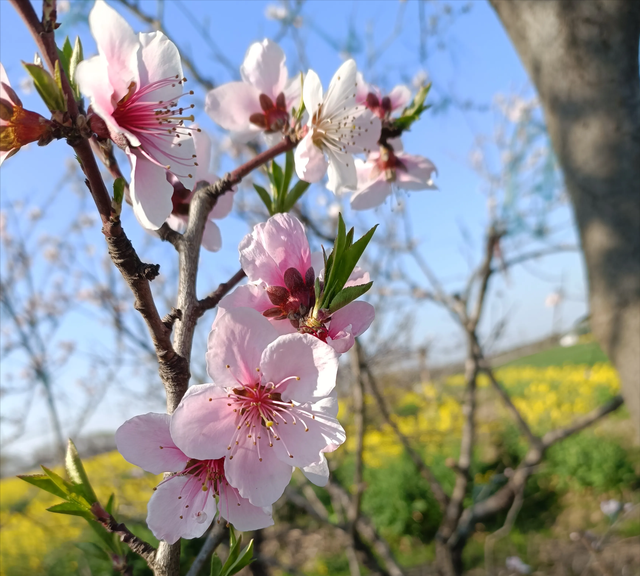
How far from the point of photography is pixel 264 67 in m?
0.83

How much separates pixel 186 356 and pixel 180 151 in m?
0.25

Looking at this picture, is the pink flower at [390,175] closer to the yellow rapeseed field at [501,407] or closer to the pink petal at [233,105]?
the pink petal at [233,105]

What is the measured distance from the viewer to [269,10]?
15.7 ft

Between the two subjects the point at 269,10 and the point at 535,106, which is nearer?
the point at 269,10

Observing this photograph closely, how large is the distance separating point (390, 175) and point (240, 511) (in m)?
0.61

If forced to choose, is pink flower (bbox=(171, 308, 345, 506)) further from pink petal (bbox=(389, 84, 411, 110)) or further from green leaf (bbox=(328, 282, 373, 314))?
pink petal (bbox=(389, 84, 411, 110))

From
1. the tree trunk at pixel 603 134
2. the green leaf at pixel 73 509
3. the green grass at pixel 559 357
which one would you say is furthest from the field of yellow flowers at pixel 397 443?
the green leaf at pixel 73 509

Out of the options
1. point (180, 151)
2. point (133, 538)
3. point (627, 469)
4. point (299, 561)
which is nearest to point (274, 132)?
point (180, 151)

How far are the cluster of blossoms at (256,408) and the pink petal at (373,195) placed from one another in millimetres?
323

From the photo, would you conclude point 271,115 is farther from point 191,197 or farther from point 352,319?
point 352,319

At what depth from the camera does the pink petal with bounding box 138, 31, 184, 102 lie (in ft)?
1.80

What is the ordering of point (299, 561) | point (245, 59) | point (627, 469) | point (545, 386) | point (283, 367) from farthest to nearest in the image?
point (545, 386)
point (627, 469)
point (299, 561)
point (245, 59)
point (283, 367)

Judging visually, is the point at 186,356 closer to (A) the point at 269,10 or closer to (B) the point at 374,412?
(B) the point at 374,412

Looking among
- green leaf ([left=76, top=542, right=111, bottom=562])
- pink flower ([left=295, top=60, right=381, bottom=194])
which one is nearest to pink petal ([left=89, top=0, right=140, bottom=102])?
pink flower ([left=295, top=60, right=381, bottom=194])
